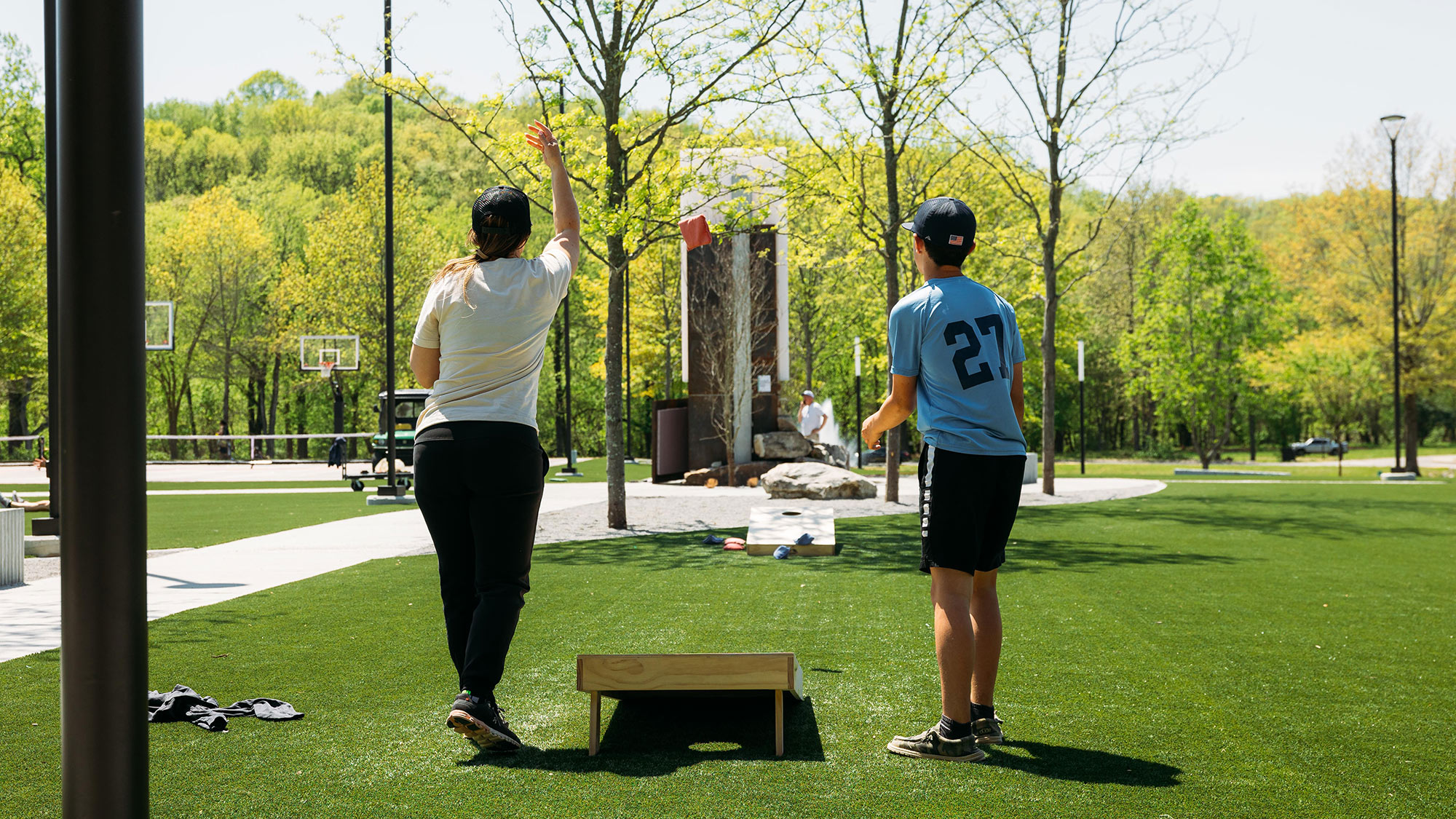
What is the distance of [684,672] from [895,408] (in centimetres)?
119

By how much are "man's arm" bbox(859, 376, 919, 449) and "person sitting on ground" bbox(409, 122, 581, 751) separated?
1173 mm

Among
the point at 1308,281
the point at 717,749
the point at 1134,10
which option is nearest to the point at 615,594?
the point at 717,749

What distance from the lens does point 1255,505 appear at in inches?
659

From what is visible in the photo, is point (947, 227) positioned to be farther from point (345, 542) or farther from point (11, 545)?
point (345, 542)

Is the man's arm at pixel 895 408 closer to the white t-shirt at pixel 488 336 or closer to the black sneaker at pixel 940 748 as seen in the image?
the black sneaker at pixel 940 748

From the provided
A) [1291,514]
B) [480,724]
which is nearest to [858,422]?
[1291,514]

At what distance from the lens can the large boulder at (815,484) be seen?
57.5ft

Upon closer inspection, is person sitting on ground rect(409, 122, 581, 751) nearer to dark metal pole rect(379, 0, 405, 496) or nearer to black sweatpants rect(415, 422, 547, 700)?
black sweatpants rect(415, 422, 547, 700)

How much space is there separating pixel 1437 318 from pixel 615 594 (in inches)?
1211

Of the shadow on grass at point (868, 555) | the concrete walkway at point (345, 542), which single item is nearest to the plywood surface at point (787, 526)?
the shadow on grass at point (868, 555)

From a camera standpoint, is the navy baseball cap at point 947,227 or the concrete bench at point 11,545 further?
the concrete bench at point 11,545

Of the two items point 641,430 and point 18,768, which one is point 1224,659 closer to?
point 18,768

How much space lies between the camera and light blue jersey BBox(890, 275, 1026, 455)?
373cm

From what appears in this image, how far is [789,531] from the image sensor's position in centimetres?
1069
